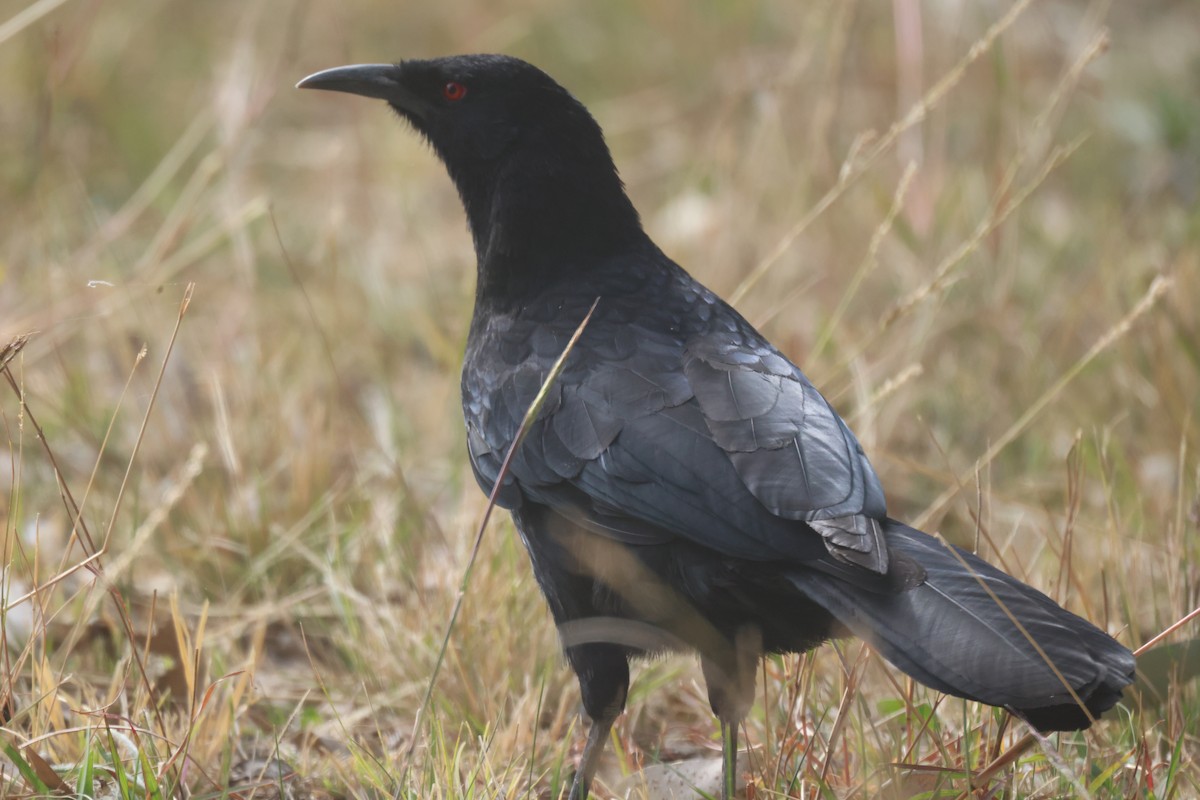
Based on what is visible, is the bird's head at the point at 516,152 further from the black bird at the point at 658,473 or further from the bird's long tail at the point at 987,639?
the bird's long tail at the point at 987,639

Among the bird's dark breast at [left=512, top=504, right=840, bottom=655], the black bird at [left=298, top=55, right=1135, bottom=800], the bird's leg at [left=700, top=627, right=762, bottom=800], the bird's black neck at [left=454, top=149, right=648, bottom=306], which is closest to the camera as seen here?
Answer: the black bird at [left=298, top=55, right=1135, bottom=800]

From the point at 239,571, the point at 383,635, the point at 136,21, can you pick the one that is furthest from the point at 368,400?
the point at 136,21

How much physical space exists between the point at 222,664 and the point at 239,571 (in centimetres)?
55

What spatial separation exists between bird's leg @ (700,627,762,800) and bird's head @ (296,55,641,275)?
42.2 inches

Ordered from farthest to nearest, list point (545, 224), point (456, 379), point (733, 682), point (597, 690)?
1. point (456, 379)
2. point (545, 224)
3. point (597, 690)
4. point (733, 682)

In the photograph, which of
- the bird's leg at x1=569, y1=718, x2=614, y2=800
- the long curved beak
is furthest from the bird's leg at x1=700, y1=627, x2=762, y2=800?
the long curved beak

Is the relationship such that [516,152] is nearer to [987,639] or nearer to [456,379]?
[456,379]

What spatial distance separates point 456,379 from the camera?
4.10 metres

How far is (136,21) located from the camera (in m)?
8.15

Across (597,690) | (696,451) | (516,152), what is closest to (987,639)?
(696,451)

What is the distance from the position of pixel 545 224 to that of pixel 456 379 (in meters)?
1.01

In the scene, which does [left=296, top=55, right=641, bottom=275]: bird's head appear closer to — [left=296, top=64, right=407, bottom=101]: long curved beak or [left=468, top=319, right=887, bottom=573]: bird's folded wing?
[left=296, top=64, right=407, bottom=101]: long curved beak

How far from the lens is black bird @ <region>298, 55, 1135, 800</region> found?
7.07ft

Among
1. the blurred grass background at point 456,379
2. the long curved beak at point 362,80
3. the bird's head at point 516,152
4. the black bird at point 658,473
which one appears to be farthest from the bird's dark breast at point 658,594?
the long curved beak at point 362,80
